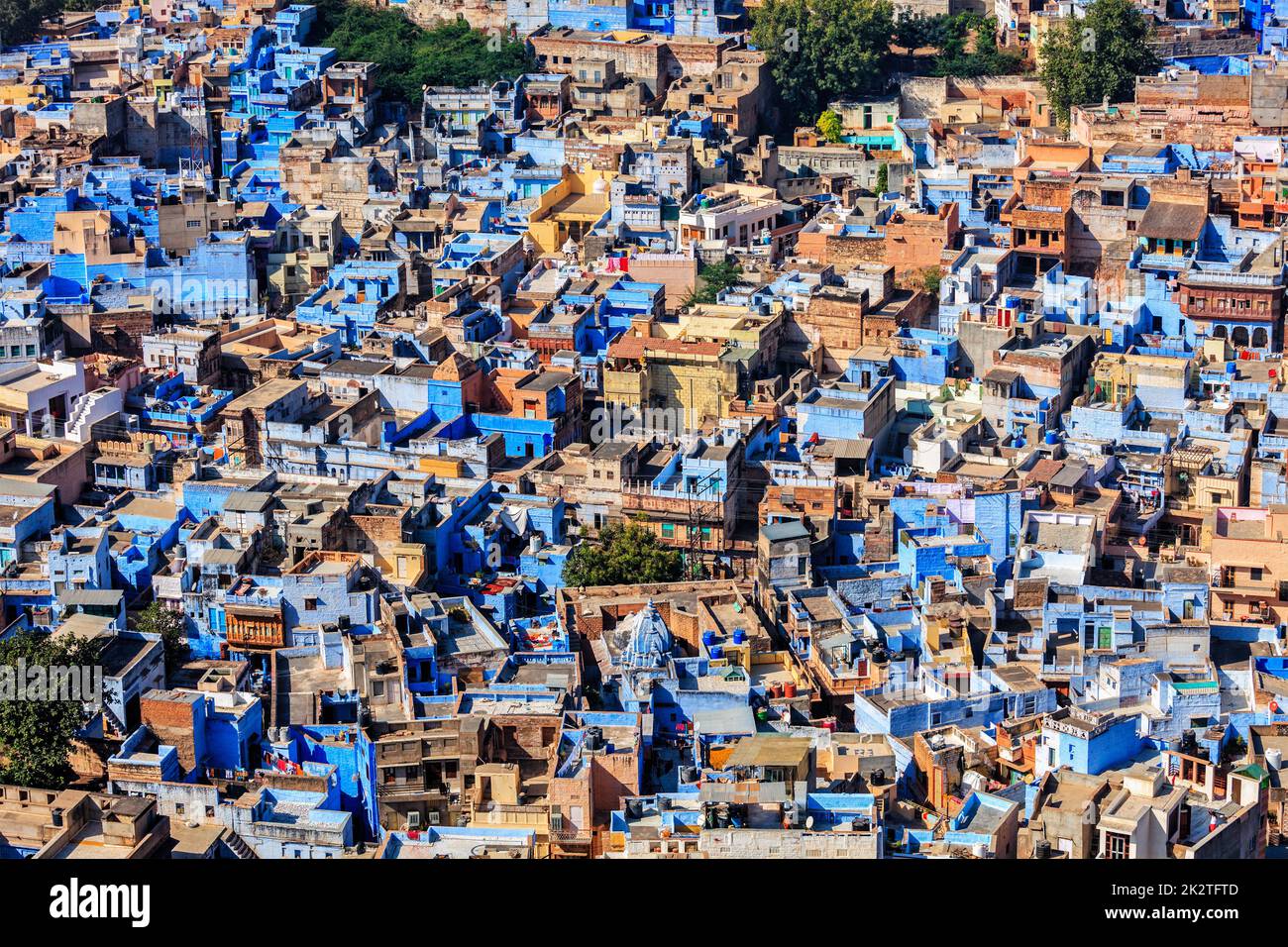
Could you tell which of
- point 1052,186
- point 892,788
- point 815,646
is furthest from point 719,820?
point 1052,186

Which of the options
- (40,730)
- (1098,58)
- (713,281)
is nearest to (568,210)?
(713,281)

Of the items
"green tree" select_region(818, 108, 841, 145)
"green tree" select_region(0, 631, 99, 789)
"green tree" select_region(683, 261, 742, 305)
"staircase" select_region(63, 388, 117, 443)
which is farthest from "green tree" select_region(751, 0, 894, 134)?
"green tree" select_region(0, 631, 99, 789)

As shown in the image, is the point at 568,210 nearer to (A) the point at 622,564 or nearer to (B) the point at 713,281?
(B) the point at 713,281

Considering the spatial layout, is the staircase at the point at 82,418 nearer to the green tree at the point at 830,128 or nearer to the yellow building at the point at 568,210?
the yellow building at the point at 568,210

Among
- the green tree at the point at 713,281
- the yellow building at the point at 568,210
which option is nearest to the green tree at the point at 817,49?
the yellow building at the point at 568,210

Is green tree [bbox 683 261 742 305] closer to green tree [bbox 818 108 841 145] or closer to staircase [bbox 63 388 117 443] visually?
green tree [bbox 818 108 841 145]
